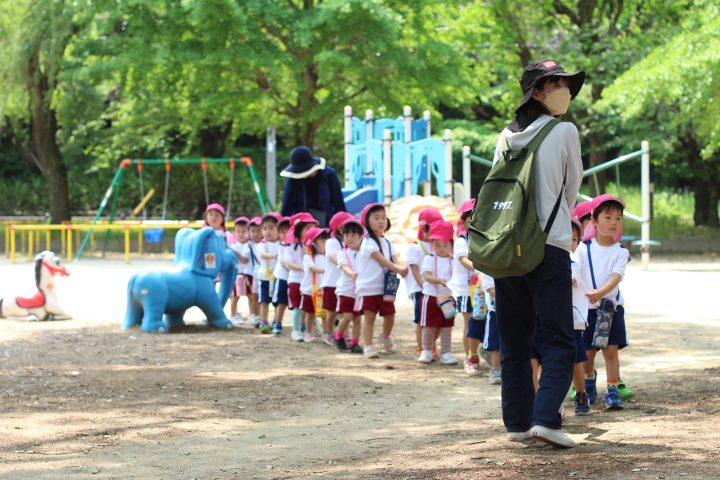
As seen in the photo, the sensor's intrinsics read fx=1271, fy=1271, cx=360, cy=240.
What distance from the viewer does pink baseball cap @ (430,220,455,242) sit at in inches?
405

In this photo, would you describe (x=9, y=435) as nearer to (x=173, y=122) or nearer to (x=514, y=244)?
(x=514, y=244)

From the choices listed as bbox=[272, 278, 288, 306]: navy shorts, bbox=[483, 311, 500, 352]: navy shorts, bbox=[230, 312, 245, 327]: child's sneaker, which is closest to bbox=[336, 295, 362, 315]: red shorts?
bbox=[272, 278, 288, 306]: navy shorts

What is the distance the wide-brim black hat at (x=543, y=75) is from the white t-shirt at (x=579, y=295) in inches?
56.0

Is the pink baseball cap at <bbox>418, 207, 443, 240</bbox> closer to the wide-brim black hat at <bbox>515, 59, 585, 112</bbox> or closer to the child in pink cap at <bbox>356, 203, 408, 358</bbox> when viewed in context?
the child in pink cap at <bbox>356, 203, 408, 358</bbox>

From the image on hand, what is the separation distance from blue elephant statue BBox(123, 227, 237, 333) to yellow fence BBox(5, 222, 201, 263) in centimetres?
1072

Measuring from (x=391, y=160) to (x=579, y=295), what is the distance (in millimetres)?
15235

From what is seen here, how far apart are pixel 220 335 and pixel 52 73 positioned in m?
16.7

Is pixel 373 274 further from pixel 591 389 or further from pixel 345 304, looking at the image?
pixel 591 389

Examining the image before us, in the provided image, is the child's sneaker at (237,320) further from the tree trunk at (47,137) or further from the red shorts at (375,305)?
the tree trunk at (47,137)

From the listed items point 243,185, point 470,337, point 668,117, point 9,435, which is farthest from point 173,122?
point 9,435

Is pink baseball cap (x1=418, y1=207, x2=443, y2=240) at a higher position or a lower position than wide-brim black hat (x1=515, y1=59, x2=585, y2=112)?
lower

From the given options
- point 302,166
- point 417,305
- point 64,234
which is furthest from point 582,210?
point 64,234

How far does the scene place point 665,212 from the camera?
119 ft

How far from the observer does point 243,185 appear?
3478 centimetres
